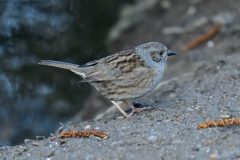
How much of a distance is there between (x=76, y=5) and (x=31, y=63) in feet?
4.36

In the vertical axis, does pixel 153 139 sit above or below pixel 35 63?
below

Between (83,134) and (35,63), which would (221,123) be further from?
(35,63)

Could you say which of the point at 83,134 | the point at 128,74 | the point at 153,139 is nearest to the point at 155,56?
the point at 128,74

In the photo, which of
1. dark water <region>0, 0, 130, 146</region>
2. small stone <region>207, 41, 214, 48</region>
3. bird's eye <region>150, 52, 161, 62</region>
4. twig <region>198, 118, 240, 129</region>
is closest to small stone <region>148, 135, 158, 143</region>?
twig <region>198, 118, 240, 129</region>

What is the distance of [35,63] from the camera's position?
1049 centimetres

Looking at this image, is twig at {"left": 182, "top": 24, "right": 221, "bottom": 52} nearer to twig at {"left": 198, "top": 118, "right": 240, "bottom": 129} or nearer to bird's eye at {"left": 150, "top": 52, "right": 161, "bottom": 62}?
bird's eye at {"left": 150, "top": 52, "right": 161, "bottom": 62}

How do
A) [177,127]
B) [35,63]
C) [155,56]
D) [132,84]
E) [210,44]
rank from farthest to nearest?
1. [210,44]
2. [35,63]
3. [155,56]
4. [132,84]
5. [177,127]

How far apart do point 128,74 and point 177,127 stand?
1185 millimetres

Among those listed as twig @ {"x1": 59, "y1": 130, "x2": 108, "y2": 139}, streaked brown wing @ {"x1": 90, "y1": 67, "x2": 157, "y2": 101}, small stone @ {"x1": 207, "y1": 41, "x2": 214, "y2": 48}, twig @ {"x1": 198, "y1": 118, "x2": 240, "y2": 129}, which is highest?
small stone @ {"x1": 207, "y1": 41, "x2": 214, "y2": 48}

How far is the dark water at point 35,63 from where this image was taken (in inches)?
407

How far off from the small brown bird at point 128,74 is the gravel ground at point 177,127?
0.27 m

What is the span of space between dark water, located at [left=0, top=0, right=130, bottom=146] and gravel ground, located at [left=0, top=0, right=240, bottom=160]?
178 cm

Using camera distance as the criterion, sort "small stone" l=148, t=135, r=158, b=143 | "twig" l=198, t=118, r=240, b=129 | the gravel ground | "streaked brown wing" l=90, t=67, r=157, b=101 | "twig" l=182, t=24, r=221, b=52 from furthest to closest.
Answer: "twig" l=182, t=24, r=221, b=52 < "streaked brown wing" l=90, t=67, r=157, b=101 < "twig" l=198, t=118, r=240, b=129 < "small stone" l=148, t=135, r=158, b=143 < the gravel ground

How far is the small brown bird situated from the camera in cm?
770
